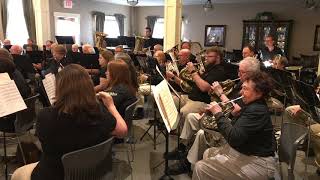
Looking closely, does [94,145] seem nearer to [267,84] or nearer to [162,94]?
[162,94]

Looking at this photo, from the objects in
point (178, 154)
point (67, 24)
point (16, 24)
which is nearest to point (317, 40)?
point (67, 24)

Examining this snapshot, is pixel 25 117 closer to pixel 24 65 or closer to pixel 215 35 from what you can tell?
pixel 24 65

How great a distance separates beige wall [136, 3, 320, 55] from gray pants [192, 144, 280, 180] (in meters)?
9.96

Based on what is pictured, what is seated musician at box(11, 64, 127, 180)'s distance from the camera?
164 centimetres

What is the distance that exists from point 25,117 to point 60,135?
1564mm

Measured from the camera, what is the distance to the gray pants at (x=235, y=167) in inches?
83.2

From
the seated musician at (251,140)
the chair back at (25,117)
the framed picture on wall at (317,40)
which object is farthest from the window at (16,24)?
the framed picture on wall at (317,40)

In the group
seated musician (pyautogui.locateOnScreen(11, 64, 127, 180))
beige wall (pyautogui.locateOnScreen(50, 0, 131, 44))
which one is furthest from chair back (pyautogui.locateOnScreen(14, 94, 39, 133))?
beige wall (pyautogui.locateOnScreen(50, 0, 131, 44))

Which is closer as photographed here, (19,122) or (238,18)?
(19,122)

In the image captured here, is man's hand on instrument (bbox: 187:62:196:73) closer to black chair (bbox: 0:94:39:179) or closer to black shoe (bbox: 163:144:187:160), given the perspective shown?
black shoe (bbox: 163:144:187:160)

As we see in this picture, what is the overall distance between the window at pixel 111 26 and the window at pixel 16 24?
3820mm

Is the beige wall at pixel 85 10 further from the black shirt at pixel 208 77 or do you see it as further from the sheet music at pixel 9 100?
the sheet music at pixel 9 100

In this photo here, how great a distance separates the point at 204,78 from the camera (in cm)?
371

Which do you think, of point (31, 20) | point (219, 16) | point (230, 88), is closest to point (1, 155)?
point (230, 88)
